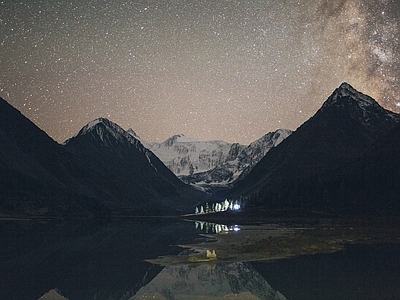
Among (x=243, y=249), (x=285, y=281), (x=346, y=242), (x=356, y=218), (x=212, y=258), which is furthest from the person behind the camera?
(x=356, y=218)

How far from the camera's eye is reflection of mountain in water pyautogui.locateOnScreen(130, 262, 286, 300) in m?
42.9

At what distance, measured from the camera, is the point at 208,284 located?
4838 cm

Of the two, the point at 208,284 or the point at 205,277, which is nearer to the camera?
the point at 208,284

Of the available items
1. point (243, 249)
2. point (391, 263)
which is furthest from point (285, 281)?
point (243, 249)

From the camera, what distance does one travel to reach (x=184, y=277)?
5244 centimetres

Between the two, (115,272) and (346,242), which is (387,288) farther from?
(346,242)

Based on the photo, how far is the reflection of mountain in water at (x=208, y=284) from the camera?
4294 cm

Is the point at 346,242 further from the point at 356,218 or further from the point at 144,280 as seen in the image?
the point at 356,218

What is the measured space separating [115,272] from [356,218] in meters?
149

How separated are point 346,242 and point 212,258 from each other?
39.3 metres

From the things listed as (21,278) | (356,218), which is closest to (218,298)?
(21,278)

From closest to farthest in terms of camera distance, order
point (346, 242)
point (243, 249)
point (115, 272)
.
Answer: point (115, 272) < point (243, 249) < point (346, 242)

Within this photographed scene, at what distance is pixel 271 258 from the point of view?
219 feet

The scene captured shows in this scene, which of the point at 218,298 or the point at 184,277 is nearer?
the point at 218,298
